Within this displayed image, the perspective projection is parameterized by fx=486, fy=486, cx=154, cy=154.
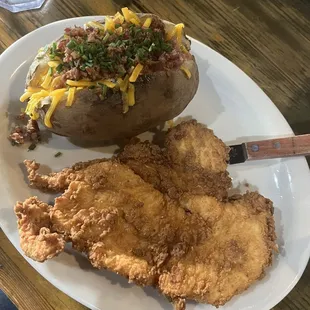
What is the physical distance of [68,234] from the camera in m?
1.29

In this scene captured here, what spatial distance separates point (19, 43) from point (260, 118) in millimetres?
822

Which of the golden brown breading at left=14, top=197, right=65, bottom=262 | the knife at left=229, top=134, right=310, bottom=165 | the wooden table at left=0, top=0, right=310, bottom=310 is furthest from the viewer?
the wooden table at left=0, top=0, right=310, bottom=310

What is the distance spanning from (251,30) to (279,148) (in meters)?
0.57

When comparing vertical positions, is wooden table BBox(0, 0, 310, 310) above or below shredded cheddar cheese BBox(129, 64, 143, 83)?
below

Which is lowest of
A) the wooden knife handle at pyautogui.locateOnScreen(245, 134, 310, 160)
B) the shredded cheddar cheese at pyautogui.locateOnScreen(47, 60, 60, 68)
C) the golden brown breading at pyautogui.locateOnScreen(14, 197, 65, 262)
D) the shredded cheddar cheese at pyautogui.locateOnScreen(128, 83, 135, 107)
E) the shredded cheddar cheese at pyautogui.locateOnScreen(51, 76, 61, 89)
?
the wooden knife handle at pyautogui.locateOnScreen(245, 134, 310, 160)

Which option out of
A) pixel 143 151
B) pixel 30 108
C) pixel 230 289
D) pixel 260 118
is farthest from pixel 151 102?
pixel 230 289

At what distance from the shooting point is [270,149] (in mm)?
1555

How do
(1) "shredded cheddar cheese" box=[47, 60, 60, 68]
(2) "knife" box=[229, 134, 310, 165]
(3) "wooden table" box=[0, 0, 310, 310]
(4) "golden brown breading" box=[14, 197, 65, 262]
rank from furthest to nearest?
(3) "wooden table" box=[0, 0, 310, 310]
(2) "knife" box=[229, 134, 310, 165]
(1) "shredded cheddar cheese" box=[47, 60, 60, 68]
(4) "golden brown breading" box=[14, 197, 65, 262]

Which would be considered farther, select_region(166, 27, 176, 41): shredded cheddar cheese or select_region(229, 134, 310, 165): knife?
select_region(229, 134, 310, 165): knife

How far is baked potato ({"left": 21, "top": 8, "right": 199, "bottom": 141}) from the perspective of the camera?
1.29m

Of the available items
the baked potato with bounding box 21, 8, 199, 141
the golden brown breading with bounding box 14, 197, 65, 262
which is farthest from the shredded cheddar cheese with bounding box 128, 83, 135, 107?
the golden brown breading with bounding box 14, 197, 65, 262

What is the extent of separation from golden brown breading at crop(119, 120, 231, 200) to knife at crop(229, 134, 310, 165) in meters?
0.07

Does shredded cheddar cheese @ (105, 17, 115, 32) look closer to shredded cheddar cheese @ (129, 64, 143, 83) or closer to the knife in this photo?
shredded cheddar cheese @ (129, 64, 143, 83)

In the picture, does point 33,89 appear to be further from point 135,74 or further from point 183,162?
point 183,162
